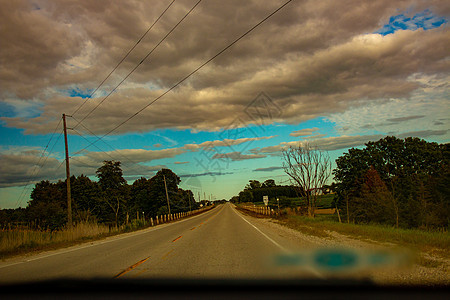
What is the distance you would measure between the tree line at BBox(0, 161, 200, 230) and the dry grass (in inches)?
543

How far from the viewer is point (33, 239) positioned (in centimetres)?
1628

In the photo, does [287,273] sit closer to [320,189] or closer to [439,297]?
[439,297]

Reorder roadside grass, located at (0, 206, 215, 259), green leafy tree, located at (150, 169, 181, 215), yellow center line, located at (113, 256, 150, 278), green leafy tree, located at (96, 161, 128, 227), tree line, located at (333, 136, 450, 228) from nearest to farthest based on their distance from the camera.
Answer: yellow center line, located at (113, 256, 150, 278)
roadside grass, located at (0, 206, 215, 259)
tree line, located at (333, 136, 450, 228)
green leafy tree, located at (96, 161, 128, 227)
green leafy tree, located at (150, 169, 181, 215)

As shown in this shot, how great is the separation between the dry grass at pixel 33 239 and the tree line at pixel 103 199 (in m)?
13.8

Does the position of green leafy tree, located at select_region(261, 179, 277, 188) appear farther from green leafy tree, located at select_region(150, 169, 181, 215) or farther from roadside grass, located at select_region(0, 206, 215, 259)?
roadside grass, located at select_region(0, 206, 215, 259)

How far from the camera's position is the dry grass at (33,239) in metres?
14.5

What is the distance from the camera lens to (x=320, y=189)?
2656 centimetres

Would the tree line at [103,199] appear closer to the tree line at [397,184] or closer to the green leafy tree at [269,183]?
the tree line at [397,184]

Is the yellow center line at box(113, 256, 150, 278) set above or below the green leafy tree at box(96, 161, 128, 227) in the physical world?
below

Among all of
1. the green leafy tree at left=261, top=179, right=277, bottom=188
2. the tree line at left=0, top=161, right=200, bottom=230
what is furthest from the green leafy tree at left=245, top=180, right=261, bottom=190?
the tree line at left=0, top=161, right=200, bottom=230

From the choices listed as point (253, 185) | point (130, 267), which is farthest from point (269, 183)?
point (130, 267)

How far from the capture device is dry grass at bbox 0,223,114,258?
14.5 meters

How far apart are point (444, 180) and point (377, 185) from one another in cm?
830

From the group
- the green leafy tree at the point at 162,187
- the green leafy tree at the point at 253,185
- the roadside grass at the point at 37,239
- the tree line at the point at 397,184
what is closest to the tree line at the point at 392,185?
the tree line at the point at 397,184
